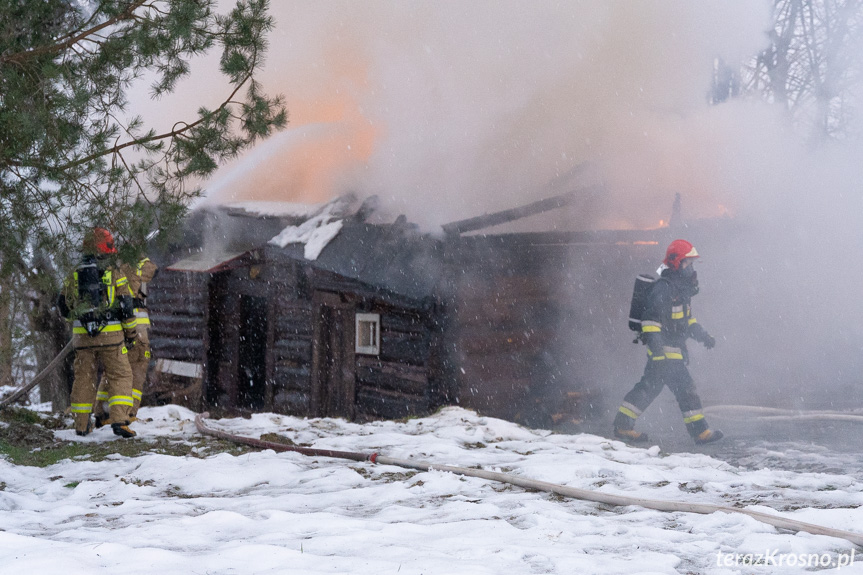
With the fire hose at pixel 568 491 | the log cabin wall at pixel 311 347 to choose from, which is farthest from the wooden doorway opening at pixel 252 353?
the fire hose at pixel 568 491

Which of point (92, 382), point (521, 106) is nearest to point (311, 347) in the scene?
point (92, 382)

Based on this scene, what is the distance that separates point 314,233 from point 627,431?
5075mm

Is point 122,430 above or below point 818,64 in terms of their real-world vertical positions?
below

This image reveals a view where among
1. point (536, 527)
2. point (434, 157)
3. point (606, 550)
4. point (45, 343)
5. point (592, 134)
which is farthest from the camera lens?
point (592, 134)

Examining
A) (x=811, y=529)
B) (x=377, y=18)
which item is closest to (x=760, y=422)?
(x=811, y=529)

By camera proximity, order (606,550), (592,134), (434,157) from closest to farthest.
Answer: (606,550)
(434,157)
(592,134)

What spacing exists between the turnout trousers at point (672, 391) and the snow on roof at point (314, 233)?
14.6ft

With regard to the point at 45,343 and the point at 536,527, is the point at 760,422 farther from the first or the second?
the point at 45,343

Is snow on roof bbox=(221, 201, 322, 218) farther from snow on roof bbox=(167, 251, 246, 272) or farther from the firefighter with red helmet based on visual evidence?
the firefighter with red helmet

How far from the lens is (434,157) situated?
38.4 ft

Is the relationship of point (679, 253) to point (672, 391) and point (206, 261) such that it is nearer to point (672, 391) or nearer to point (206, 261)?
point (672, 391)

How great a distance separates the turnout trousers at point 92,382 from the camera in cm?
729

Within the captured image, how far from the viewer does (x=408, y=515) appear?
4.12 meters

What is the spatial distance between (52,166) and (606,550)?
449 centimetres
